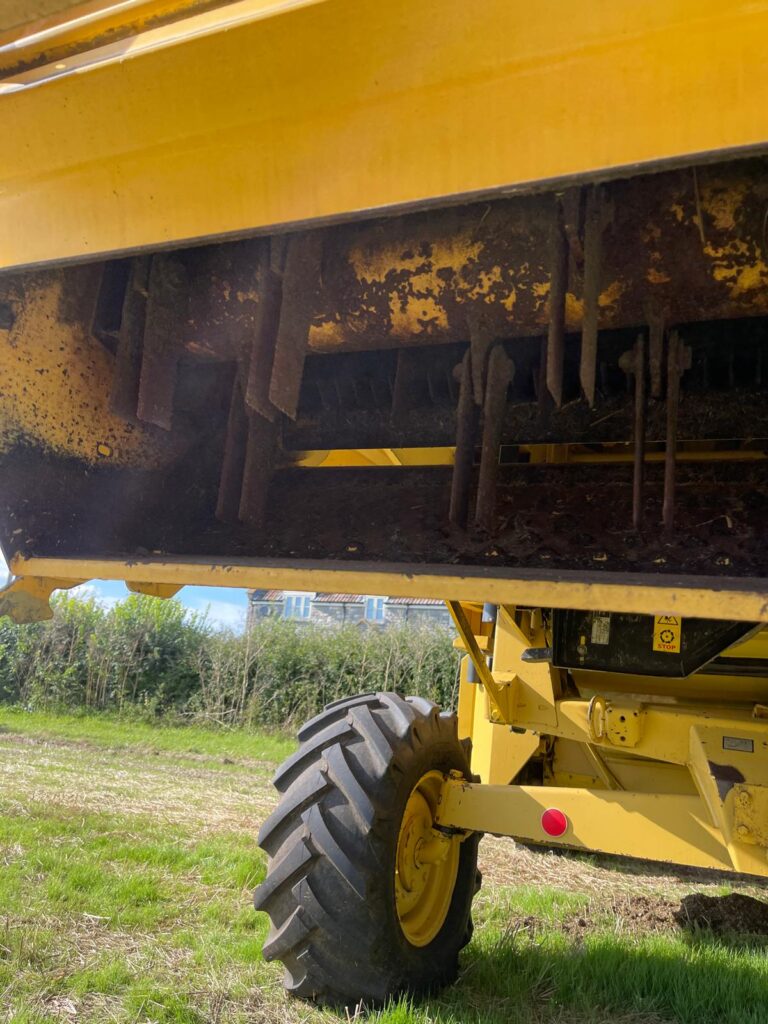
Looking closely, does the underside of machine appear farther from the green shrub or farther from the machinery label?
the green shrub

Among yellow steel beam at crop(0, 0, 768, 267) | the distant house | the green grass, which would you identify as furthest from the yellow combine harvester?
the distant house

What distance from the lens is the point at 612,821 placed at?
Answer: 273cm

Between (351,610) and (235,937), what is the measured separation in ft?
65.6

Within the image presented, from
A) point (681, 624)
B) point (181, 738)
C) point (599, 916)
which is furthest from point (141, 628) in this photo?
point (681, 624)

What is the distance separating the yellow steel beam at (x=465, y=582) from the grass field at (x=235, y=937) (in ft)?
5.51

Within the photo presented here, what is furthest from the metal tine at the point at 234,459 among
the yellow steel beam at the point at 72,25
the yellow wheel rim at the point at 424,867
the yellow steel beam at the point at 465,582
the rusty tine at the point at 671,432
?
the yellow wheel rim at the point at 424,867

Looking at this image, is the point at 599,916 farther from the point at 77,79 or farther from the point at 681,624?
the point at 77,79

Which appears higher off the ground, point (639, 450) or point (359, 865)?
point (639, 450)

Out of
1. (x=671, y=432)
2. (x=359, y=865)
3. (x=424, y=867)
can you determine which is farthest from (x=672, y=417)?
(x=424, y=867)

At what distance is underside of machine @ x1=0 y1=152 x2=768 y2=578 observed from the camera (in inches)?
59.1

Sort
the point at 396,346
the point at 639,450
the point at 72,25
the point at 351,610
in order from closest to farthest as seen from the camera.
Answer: the point at 72,25 → the point at 639,450 → the point at 396,346 → the point at 351,610

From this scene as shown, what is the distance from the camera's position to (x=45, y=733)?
1129 centimetres

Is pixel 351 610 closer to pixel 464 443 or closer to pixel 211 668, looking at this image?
pixel 211 668

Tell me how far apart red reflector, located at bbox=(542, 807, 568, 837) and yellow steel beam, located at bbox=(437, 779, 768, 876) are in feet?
0.05
